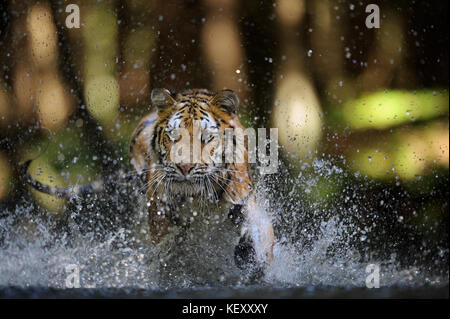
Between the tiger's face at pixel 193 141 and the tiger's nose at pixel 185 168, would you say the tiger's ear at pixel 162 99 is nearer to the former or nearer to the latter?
the tiger's face at pixel 193 141

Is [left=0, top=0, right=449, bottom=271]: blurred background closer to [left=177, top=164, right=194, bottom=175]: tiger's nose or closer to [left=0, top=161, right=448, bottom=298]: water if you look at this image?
[left=0, top=161, right=448, bottom=298]: water

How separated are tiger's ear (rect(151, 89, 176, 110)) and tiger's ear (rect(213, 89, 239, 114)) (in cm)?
11

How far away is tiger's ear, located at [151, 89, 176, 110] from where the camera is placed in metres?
1.37

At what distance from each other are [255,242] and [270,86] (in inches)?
17.2

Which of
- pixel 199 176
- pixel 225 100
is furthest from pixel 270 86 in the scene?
pixel 199 176

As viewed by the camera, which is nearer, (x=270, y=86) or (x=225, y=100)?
(x=225, y=100)

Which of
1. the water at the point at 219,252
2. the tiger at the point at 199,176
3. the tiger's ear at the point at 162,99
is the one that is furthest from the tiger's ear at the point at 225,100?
the water at the point at 219,252

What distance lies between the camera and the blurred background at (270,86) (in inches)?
58.9

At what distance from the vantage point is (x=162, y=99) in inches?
54.0

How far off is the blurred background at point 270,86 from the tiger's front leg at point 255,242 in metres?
0.15

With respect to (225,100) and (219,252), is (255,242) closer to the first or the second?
(219,252)

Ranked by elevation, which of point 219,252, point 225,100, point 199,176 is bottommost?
point 219,252
